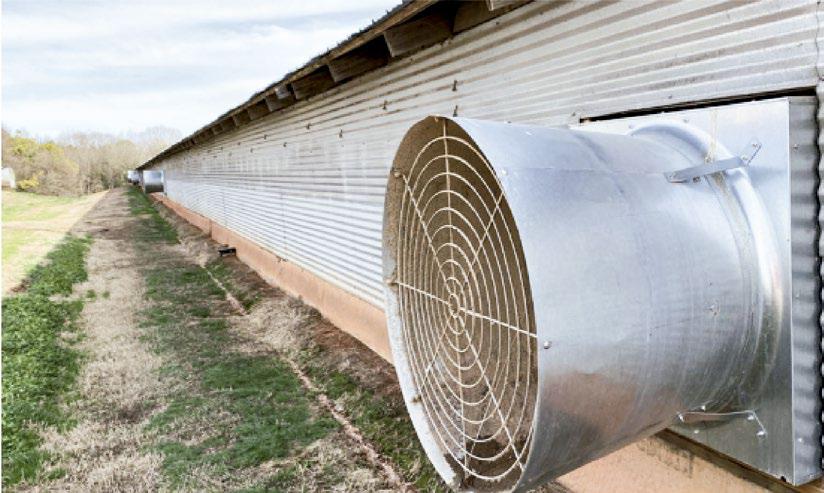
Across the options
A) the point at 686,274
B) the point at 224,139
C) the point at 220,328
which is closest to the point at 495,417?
the point at 686,274

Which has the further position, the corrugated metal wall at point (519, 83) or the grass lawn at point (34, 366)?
the grass lawn at point (34, 366)

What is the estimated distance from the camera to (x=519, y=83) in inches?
168

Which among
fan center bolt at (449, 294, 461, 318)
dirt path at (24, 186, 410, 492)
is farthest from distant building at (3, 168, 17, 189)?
fan center bolt at (449, 294, 461, 318)

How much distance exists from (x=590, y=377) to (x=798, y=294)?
1.11 m

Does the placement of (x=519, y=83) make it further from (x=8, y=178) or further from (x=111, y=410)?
(x=8, y=178)

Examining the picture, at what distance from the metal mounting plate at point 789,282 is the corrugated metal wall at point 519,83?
1.07 ft

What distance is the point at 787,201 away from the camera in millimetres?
2123

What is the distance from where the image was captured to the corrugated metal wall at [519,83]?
2594 millimetres

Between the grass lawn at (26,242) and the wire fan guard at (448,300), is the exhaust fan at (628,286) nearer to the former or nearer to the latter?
the wire fan guard at (448,300)

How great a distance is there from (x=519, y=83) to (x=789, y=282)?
2.64 metres

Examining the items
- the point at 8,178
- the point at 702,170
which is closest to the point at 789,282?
the point at 702,170

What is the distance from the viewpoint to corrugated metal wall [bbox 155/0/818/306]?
259cm

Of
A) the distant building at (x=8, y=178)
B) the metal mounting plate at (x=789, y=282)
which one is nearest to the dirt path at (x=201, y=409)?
the metal mounting plate at (x=789, y=282)

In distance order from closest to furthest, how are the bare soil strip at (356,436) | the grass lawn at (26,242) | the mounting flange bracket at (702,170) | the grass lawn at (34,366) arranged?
the mounting flange bracket at (702,170) → the bare soil strip at (356,436) → the grass lawn at (34,366) → the grass lawn at (26,242)
